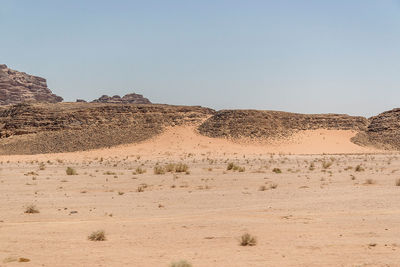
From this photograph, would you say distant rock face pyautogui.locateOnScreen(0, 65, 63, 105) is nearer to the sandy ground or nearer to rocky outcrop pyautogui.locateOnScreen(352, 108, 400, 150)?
rocky outcrop pyautogui.locateOnScreen(352, 108, 400, 150)

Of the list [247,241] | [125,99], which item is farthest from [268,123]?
[125,99]

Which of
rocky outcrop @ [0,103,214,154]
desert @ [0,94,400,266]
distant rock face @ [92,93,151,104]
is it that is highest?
distant rock face @ [92,93,151,104]

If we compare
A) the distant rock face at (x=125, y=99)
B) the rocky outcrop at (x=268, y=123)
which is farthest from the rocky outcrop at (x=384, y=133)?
the distant rock face at (x=125, y=99)

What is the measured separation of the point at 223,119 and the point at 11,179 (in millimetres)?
50475

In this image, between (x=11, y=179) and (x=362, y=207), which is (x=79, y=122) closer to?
(x=11, y=179)

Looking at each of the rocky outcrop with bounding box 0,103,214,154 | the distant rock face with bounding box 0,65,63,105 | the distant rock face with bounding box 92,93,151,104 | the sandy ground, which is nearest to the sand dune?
the rocky outcrop with bounding box 0,103,214,154

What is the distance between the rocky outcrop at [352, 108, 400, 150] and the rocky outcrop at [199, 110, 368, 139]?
9.91 feet

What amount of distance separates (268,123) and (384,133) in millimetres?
17397

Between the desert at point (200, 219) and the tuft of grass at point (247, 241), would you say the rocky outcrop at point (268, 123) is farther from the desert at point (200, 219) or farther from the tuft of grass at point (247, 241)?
the tuft of grass at point (247, 241)

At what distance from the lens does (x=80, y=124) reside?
69125 millimetres

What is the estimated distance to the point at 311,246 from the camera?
9227mm

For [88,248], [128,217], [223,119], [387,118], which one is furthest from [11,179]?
[387,118]

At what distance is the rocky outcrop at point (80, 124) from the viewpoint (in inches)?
2494

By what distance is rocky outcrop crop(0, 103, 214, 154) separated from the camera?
6334 centimetres
